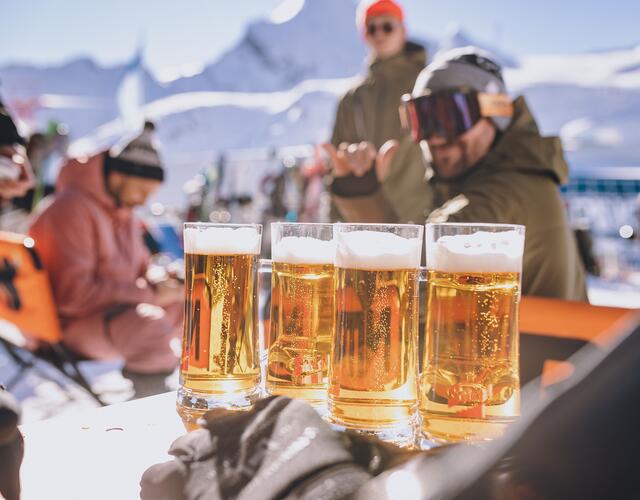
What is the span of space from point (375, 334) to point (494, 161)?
1351 millimetres

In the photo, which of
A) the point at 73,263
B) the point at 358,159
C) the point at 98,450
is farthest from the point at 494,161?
the point at 73,263

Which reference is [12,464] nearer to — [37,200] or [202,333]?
[202,333]

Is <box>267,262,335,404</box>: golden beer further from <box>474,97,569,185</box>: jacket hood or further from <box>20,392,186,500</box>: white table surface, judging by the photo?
<box>474,97,569,185</box>: jacket hood

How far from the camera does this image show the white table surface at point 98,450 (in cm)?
72

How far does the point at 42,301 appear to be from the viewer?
2.72 metres

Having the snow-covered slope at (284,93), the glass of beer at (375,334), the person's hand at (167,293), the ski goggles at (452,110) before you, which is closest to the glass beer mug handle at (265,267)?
the glass of beer at (375,334)

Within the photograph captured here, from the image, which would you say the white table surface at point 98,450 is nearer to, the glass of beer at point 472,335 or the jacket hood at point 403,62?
the glass of beer at point 472,335

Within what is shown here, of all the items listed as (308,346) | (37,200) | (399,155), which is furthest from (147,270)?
(308,346)

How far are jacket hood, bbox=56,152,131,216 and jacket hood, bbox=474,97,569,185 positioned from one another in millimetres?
2080

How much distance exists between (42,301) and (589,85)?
2866 cm

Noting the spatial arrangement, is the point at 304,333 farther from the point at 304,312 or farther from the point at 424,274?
the point at 424,274

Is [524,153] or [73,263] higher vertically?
[524,153]

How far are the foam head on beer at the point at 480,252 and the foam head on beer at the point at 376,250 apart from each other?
5 centimetres

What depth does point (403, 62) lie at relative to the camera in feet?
11.8
